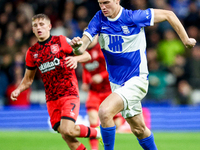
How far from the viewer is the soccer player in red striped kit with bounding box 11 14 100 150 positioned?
5871 mm

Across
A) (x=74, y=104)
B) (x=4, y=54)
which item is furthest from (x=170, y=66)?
(x=74, y=104)

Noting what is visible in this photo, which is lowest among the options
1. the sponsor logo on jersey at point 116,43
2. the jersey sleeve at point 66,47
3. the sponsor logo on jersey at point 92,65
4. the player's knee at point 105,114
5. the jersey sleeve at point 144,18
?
the sponsor logo on jersey at point 92,65

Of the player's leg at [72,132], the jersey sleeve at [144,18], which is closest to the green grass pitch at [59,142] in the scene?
the player's leg at [72,132]

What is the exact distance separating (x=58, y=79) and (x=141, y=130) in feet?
5.16

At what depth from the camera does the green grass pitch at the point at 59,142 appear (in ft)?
26.2

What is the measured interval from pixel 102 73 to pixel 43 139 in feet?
8.77

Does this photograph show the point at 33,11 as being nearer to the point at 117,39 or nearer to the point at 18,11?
the point at 18,11

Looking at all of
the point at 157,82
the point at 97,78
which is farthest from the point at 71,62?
the point at 157,82

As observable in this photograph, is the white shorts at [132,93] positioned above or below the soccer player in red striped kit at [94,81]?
above

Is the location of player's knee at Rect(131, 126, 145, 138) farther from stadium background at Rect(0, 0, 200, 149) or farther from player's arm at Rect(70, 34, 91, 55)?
stadium background at Rect(0, 0, 200, 149)

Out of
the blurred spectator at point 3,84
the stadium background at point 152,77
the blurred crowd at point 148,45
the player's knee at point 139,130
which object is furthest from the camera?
the blurred spectator at point 3,84

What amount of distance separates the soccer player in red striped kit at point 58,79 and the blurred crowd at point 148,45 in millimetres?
4558

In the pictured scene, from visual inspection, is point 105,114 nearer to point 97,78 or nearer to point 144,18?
point 144,18

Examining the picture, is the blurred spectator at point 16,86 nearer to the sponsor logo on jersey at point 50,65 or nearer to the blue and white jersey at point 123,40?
the sponsor logo on jersey at point 50,65
